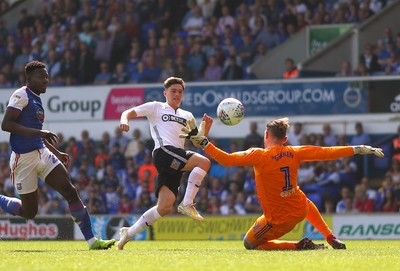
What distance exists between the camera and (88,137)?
2423cm

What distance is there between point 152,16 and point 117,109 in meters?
4.14

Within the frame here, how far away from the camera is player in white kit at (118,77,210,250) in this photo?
40.5 feet

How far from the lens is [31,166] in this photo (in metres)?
12.0

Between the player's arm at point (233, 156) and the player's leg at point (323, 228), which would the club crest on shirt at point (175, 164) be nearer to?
the player's arm at point (233, 156)

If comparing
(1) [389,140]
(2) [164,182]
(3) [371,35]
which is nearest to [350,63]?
(3) [371,35]

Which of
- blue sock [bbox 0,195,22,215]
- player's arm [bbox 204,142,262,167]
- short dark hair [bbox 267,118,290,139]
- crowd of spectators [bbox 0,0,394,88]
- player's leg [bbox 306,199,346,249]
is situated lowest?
player's leg [bbox 306,199,346,249]

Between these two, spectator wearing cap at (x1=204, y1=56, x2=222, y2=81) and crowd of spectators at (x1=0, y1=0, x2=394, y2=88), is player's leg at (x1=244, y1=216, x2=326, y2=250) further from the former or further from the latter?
spectator wearing cap at (x1=204, y1=56, x2=222, y2=81)

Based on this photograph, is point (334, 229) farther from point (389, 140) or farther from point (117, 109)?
point (117, 109)

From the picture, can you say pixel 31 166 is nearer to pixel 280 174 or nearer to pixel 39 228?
pixel 280 174

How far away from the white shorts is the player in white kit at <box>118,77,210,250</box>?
3.39 ft

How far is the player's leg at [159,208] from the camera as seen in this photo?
12.3m

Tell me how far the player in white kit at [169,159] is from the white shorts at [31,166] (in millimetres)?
1034

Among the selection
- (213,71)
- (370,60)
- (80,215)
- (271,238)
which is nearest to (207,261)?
(271,238)

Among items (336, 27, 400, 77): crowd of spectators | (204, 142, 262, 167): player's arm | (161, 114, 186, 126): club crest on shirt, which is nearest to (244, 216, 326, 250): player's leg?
(204, 142, 262, 167): player's arm
